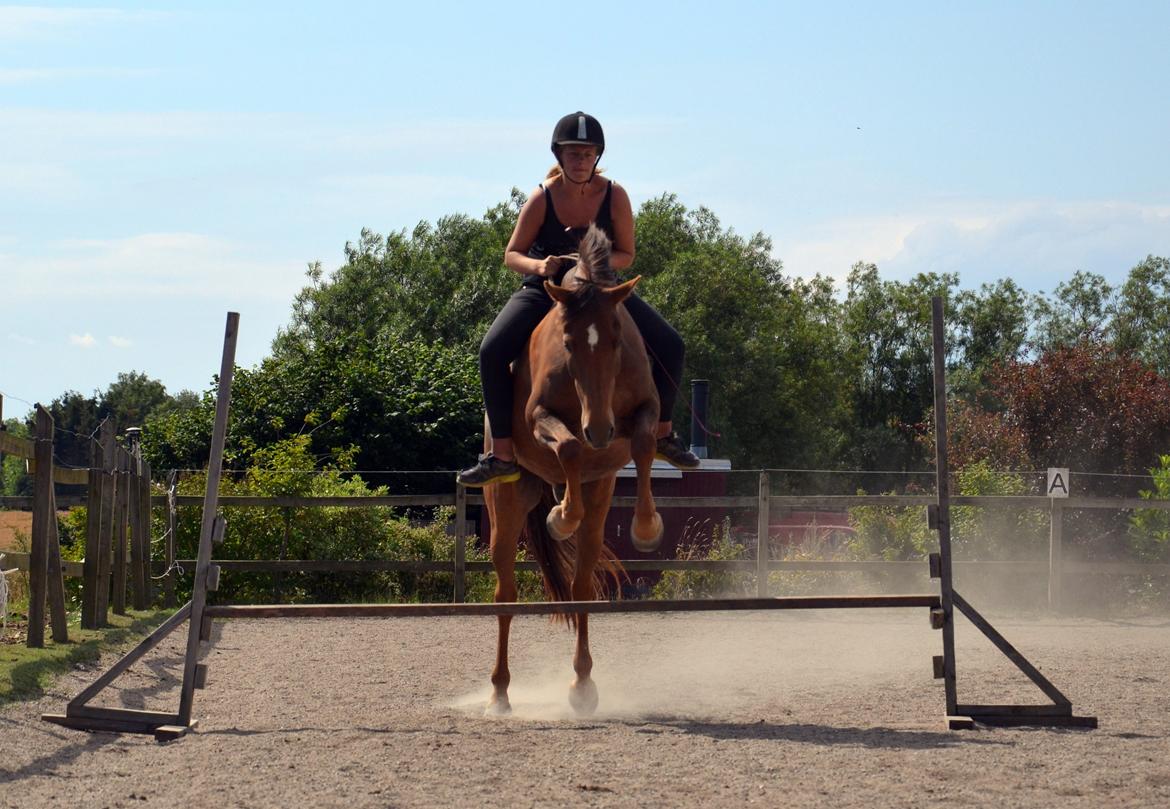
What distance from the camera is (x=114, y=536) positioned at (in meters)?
12.5

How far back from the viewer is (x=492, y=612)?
267 inches

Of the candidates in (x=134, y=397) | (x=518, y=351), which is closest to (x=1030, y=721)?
(x=518, y=351)

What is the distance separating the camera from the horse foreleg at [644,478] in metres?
6.90

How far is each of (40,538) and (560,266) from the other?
4.00 meters

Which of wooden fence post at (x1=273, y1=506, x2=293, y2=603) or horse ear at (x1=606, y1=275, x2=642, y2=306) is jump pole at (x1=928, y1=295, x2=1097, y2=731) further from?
wooden fence post at (x1=273, y1=506, x2=293, y2=603)

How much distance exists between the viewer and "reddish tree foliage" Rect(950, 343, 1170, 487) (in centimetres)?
2652

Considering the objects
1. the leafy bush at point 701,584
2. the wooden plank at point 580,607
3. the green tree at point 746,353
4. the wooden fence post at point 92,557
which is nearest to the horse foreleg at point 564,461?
the wooden plank at point 580,607

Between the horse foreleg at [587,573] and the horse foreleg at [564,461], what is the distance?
1.48 feet

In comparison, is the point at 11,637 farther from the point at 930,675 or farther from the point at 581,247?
the point at 930,675

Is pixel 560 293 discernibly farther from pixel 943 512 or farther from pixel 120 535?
pixel 120 535

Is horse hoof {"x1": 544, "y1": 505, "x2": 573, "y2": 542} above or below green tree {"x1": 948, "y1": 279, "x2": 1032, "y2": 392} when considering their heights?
below

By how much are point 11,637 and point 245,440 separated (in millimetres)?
9319

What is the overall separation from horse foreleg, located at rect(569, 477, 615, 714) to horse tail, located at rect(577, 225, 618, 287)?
115cm

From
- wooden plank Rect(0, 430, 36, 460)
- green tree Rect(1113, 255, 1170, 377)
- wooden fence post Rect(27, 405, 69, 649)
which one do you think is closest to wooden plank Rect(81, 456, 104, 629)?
wooden fence post Rect(27, 405, 69, 649)
